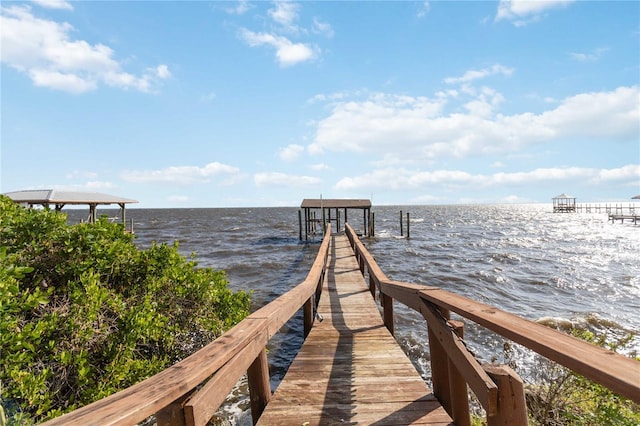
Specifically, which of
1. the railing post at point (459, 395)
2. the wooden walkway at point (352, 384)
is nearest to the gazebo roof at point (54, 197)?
the wooden walkway at point (352, 384)

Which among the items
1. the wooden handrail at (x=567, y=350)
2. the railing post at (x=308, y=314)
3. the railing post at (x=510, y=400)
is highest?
the wooden handrail at (x=567, y=350)

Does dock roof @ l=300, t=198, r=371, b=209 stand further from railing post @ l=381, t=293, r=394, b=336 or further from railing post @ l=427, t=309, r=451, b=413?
railing post @ l=427, t=309, r=451, b=413

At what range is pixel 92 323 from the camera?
3.46 m

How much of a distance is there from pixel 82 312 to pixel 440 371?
3575 millimetres

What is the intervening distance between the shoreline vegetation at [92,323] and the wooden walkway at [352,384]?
1.30 meters

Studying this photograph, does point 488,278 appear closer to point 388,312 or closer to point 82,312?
point 388,312

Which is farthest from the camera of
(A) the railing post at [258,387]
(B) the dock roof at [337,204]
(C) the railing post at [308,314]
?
(B) the dock roof at [337,204]

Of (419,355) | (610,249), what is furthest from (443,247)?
(419,355)

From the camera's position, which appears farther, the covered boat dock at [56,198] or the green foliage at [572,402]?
the covered boat dock at [56,198]

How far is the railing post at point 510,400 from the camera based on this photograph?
4.95 feet

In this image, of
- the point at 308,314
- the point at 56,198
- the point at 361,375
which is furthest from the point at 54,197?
the point at 361,375

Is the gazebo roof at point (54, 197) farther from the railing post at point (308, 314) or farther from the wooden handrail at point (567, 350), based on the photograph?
the wooden handrail at point (567, 350)

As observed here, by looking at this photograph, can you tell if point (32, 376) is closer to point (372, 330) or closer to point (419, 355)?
point (372, 330)

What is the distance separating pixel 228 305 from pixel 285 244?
19686mm
